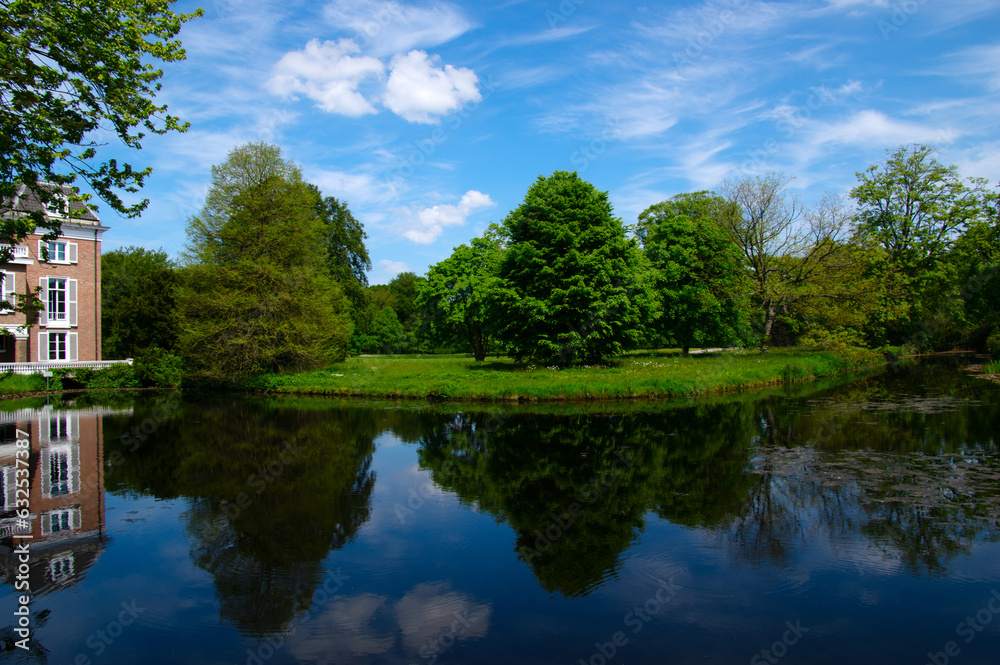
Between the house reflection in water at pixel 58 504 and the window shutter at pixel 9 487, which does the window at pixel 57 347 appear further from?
the window shutter at pixel 9 487

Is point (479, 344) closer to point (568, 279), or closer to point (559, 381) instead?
point (568, 279)

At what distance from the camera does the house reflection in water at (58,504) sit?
21.4ft

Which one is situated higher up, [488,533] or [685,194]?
[685,194]

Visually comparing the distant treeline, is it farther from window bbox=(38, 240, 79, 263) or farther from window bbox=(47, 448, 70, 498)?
window bbox=(47, 448, 70, 498)

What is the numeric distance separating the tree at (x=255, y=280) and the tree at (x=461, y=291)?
31.7ft

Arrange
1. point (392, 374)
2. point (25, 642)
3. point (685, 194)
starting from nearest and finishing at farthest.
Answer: point (25, 642), point (392, 374), point (685, 194)

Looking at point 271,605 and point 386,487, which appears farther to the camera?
point 386,487

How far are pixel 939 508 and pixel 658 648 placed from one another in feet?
18.6

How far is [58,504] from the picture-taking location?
352 inches

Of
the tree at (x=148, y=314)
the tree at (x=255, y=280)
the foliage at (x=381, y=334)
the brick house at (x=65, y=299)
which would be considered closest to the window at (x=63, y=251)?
the brick house at (x=65, y=299)

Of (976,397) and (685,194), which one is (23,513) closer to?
(976,397)

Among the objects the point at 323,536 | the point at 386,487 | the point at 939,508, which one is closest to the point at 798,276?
the point at 939,508

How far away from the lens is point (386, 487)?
9.72m

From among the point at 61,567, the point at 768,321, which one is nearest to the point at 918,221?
the point at 768,321
